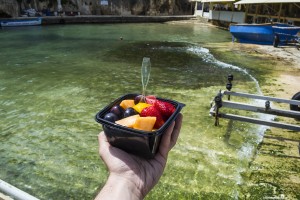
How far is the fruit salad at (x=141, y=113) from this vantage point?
250 cm

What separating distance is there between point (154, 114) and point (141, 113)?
0.48 ft

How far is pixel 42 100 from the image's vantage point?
1020 cm

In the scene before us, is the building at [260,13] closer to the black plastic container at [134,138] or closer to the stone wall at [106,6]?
the stone wall at [106,6]

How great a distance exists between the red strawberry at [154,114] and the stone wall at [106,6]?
45.2 meters

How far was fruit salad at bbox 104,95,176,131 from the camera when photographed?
2.50 meters

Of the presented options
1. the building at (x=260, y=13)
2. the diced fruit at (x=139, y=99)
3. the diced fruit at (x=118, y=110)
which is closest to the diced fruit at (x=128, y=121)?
the diced fruit at (x=118, y=110)

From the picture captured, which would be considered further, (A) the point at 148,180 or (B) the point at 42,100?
(B) the point at 42,100

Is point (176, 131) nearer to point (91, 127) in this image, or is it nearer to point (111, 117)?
point (111, 117)

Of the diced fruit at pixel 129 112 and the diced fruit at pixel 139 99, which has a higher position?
the diced fruit at pixel 139 99

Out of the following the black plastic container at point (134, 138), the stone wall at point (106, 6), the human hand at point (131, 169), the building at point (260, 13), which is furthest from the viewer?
the stone wall at point (106, 6)

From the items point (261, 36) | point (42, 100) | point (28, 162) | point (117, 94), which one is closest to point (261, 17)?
point (261, 36)

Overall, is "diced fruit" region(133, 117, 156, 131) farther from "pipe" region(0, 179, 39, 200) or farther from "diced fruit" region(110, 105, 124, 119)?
"pipe" region(0, 179, 39, 200)

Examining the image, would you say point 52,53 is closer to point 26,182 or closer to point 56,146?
point 56,146

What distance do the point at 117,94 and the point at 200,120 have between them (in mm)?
3953
